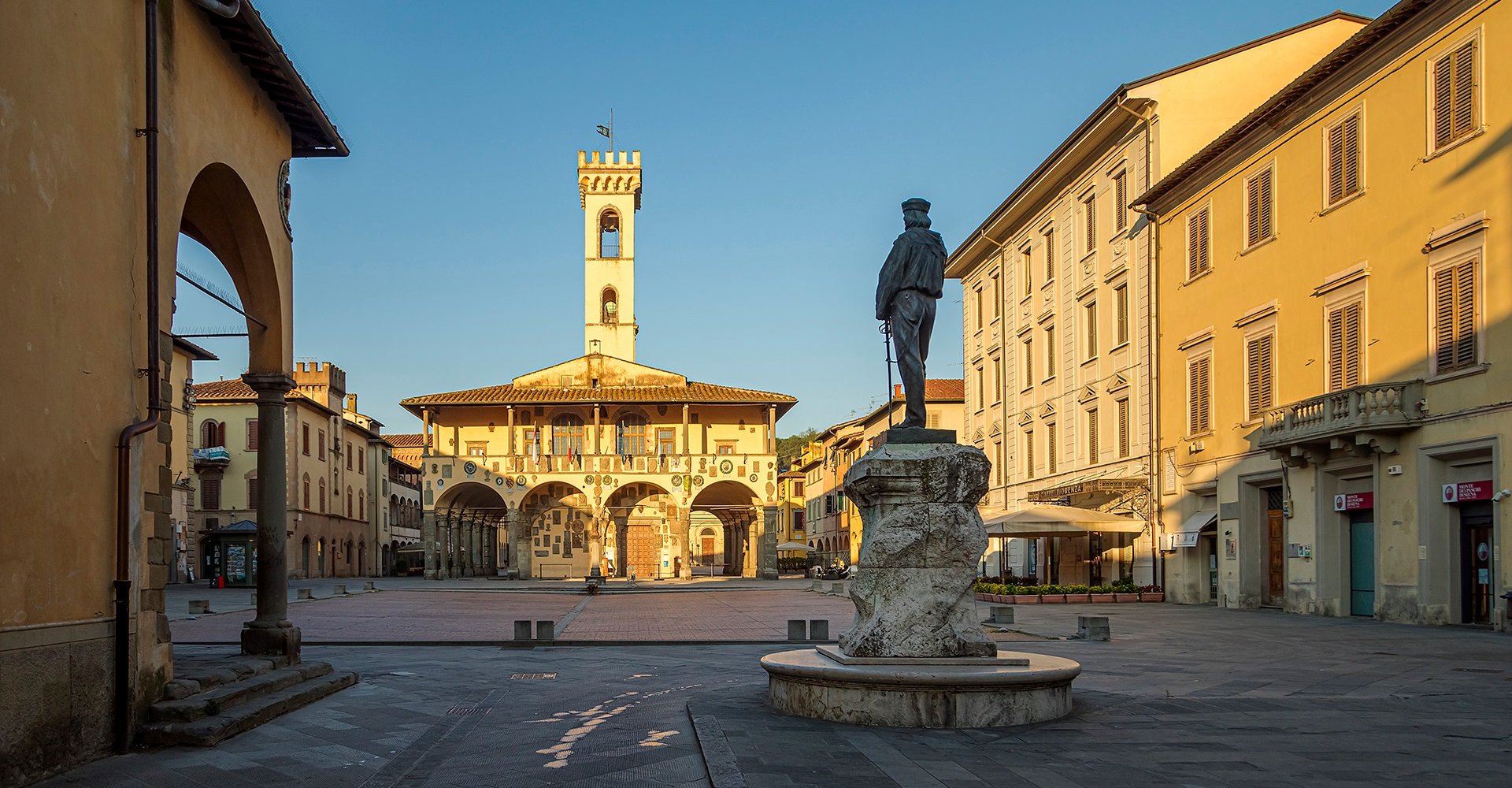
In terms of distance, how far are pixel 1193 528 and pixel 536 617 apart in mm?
15049

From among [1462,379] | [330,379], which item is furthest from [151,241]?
[330,379]

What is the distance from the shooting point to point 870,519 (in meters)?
10.2

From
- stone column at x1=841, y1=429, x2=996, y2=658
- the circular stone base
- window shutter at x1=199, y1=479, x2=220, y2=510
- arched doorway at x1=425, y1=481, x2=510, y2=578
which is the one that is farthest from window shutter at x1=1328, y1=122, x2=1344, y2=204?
window shutter at x1=199, y1=479, x2=220, y2=510

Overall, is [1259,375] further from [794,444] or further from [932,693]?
[794,444]

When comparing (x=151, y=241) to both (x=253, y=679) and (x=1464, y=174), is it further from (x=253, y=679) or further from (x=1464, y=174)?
(x=1464, y=174)

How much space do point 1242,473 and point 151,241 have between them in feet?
74.3

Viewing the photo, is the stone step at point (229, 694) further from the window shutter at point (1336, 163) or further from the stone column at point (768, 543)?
the stone column at point (768, 543)

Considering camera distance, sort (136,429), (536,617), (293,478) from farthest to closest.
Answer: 1. (293,478)
2. (536,617)
3. (136,429)

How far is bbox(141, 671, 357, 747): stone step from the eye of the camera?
359 inches

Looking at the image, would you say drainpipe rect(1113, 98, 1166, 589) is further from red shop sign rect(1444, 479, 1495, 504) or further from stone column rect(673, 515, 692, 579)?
stone column rect(673, 515, 692, 579)

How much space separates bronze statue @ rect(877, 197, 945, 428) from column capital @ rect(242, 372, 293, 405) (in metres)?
6.68

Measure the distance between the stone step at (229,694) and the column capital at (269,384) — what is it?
9.52 ft

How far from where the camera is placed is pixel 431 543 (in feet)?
168

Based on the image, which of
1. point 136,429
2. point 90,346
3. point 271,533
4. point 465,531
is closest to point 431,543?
point 465,531
